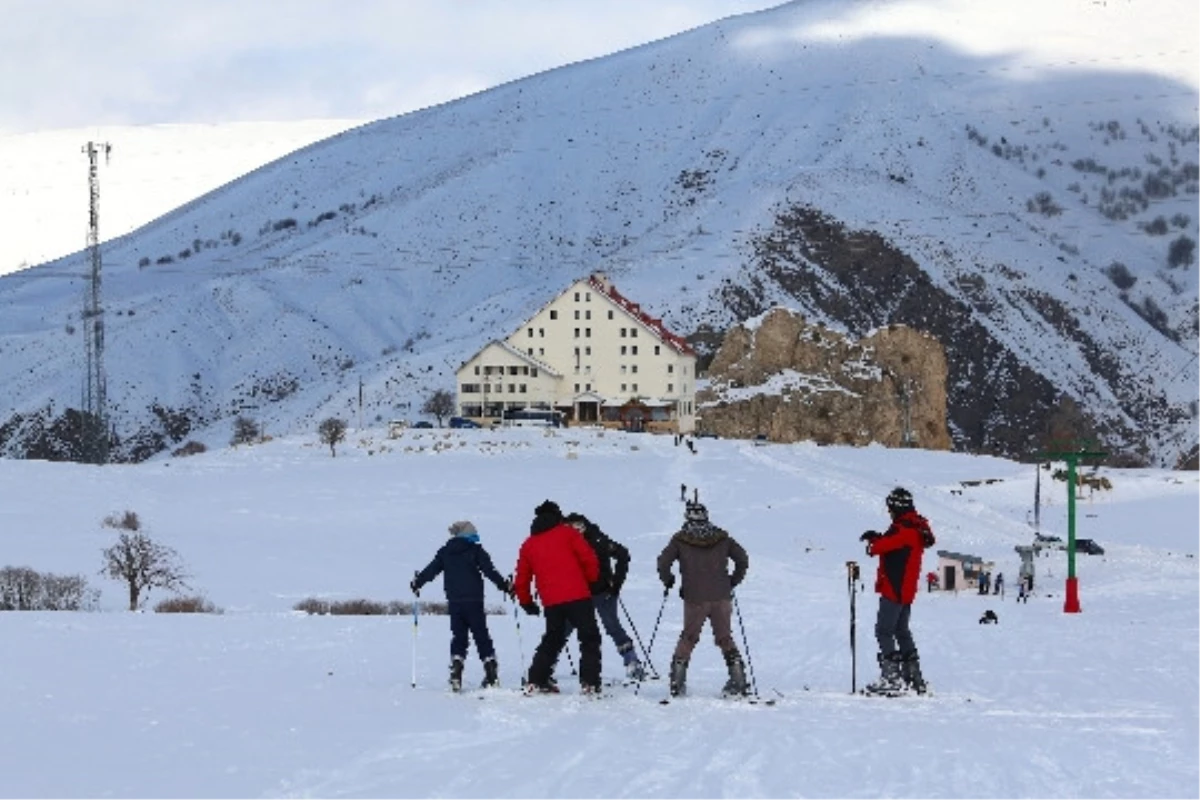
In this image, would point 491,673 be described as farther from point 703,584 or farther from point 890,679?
point 890,679

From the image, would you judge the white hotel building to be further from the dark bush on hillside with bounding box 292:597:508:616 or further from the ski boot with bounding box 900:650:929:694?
the ski boot with bounding box 900:650:929:694

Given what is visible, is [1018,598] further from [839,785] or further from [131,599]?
[839,785]

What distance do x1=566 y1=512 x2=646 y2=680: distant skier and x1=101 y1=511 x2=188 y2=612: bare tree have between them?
17415 mm

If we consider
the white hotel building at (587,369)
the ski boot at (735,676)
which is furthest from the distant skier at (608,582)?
the white hotel building at (587,369)

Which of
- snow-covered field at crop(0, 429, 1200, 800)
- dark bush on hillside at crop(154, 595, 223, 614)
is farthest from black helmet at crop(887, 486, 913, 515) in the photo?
dark bush on hillside at crop(154, 595, 223, 614)

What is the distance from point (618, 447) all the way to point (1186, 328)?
458 feet

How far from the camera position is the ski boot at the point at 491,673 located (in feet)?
49.6

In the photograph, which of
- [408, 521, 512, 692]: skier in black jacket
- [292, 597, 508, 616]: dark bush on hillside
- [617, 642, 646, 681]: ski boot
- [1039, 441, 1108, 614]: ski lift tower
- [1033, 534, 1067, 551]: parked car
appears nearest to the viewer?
[408, 521, 512, 692]: skier in black jacket

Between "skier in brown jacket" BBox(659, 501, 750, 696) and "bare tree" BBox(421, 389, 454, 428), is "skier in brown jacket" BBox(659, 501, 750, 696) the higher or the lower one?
the lower one

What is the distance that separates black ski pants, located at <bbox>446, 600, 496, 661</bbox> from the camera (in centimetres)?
1504

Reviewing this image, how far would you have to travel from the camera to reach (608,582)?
49.2ft

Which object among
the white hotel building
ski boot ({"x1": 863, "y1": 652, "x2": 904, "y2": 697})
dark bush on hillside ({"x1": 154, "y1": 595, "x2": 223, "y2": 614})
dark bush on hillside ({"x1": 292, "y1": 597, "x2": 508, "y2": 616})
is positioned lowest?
dark bush on hillside ({"x1": 292, "y1": 597, "x2": 508, "y2": 616})

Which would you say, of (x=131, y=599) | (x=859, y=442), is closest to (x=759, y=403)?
(x=859, y=442)

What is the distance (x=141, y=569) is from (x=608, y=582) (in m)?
21.3
